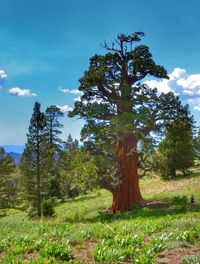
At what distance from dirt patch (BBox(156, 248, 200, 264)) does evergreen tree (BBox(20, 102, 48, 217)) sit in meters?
31.9

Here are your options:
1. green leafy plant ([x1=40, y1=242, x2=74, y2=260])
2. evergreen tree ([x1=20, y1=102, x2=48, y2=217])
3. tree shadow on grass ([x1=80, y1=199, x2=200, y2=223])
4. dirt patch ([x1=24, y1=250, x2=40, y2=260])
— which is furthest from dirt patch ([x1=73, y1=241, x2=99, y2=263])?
evergreen tree ([x1=20, y1=102, x2=48, y2=217])

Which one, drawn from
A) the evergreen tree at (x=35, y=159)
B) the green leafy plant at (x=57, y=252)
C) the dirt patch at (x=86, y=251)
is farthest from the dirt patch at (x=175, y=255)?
the evergreen tree at (x=35, y=159)

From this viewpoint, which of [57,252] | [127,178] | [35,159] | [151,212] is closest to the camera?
[57,252]

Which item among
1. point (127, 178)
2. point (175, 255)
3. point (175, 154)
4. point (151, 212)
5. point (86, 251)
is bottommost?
point (151, 212)

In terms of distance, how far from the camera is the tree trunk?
26031mm

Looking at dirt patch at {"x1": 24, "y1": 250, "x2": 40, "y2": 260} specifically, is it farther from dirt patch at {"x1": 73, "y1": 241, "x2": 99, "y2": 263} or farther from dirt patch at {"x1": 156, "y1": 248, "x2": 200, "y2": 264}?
dirt patch at {"x1": 156, "y1": 248, "x2": 200, "y2": 264}

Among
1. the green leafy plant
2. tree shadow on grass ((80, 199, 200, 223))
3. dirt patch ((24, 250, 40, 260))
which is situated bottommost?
tree shadow on grass ((80, 199, 200, 223))

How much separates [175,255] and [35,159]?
1423 inches

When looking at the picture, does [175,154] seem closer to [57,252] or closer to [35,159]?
[35,159]

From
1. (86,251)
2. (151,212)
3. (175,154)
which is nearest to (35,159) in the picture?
(175,154)

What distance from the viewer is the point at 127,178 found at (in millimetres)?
26094

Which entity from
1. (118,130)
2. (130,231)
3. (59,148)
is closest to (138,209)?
(118,130)

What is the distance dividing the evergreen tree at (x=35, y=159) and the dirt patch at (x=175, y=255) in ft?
105

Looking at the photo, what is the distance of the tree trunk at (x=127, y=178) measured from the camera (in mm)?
26031
